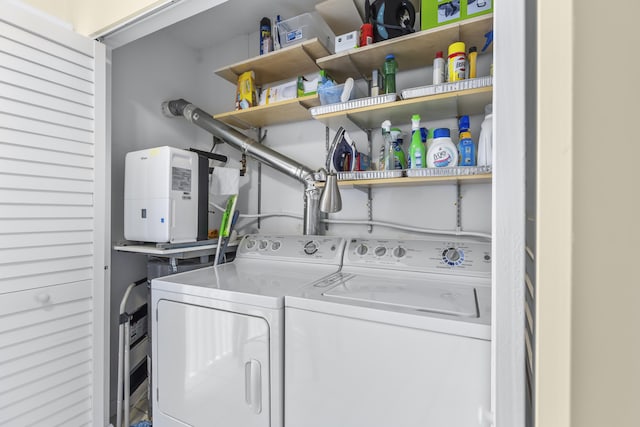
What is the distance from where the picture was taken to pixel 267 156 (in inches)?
82.8

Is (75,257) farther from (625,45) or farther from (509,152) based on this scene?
(625,45)

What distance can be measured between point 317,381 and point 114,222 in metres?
1.84

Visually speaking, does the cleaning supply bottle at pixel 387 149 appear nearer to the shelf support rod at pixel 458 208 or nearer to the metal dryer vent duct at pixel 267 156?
the metal dryer vent duct at pixel 267 156

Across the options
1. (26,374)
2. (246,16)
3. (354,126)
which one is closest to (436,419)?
(354,126)

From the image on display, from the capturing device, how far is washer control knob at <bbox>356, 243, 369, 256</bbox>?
65.9 inches

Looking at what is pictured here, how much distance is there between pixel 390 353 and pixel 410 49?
60.4 inches

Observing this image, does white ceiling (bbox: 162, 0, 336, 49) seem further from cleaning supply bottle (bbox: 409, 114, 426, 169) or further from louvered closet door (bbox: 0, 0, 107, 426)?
cleaning supply bottle (bbox: 409, 114, 426, 169)

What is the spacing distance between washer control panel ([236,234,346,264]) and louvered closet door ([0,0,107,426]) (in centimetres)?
84

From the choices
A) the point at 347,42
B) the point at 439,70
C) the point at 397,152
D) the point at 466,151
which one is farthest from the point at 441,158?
the point at 347,42

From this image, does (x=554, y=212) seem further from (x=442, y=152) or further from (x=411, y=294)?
(x=442, y=152)

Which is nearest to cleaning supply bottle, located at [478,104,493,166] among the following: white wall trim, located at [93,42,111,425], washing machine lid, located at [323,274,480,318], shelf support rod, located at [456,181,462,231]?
shelf support rod, located at [456,181,462,231]

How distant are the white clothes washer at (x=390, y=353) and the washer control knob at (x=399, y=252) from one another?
0.21m

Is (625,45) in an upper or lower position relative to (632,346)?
upper

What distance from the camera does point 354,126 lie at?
191 centimetres
